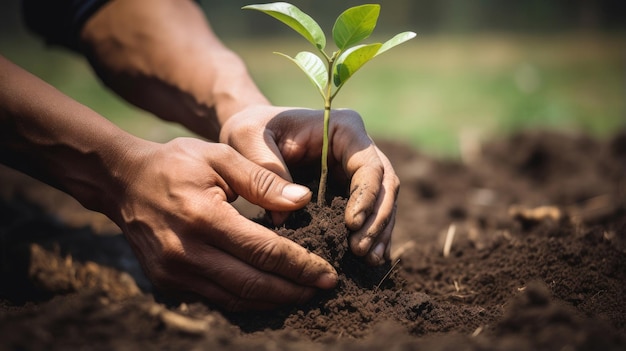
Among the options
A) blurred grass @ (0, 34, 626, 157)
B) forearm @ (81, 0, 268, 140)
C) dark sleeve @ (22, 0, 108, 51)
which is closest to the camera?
forearm @ (81, 0, 268, 140)

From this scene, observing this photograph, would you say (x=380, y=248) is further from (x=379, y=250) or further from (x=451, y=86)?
(x=451, y=86)

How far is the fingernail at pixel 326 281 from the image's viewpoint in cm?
147

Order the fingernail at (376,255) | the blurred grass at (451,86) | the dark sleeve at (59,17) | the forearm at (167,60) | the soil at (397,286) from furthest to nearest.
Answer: the blurred grass at (451,86) → the dark sleeve at (59,17) → the forearm at (167,60) → the fingernail at (376,255) → the soil at (397,286)

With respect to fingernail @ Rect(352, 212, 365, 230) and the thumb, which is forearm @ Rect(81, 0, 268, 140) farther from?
fingernail @ Rect(352, 212, 365, 230)

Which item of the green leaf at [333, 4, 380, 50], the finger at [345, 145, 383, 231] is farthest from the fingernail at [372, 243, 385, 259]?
the green leaf at [333, 4, 380, 50]

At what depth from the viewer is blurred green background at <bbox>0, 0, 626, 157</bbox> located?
5.20 metres

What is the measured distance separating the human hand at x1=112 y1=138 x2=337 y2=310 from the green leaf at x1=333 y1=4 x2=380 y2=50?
1.44 ft

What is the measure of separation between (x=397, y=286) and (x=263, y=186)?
1.94 ft

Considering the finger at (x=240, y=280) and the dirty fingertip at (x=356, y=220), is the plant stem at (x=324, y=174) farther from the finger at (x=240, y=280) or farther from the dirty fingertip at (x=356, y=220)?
the finger at (x=240, y=280)

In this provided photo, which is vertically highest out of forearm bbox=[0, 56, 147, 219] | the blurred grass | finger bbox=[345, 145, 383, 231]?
forearm bbox=[0, 56, 147, 219]

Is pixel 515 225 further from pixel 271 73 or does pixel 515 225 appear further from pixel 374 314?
→ pixel 271 73

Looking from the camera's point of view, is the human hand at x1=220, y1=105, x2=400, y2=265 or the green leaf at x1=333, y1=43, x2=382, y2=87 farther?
the human hand at x1=220, y1=105, x2=400, y2=265

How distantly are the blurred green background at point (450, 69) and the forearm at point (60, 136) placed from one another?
311 cm

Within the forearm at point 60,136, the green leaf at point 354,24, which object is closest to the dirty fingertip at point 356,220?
the green leaf at point 354,24
